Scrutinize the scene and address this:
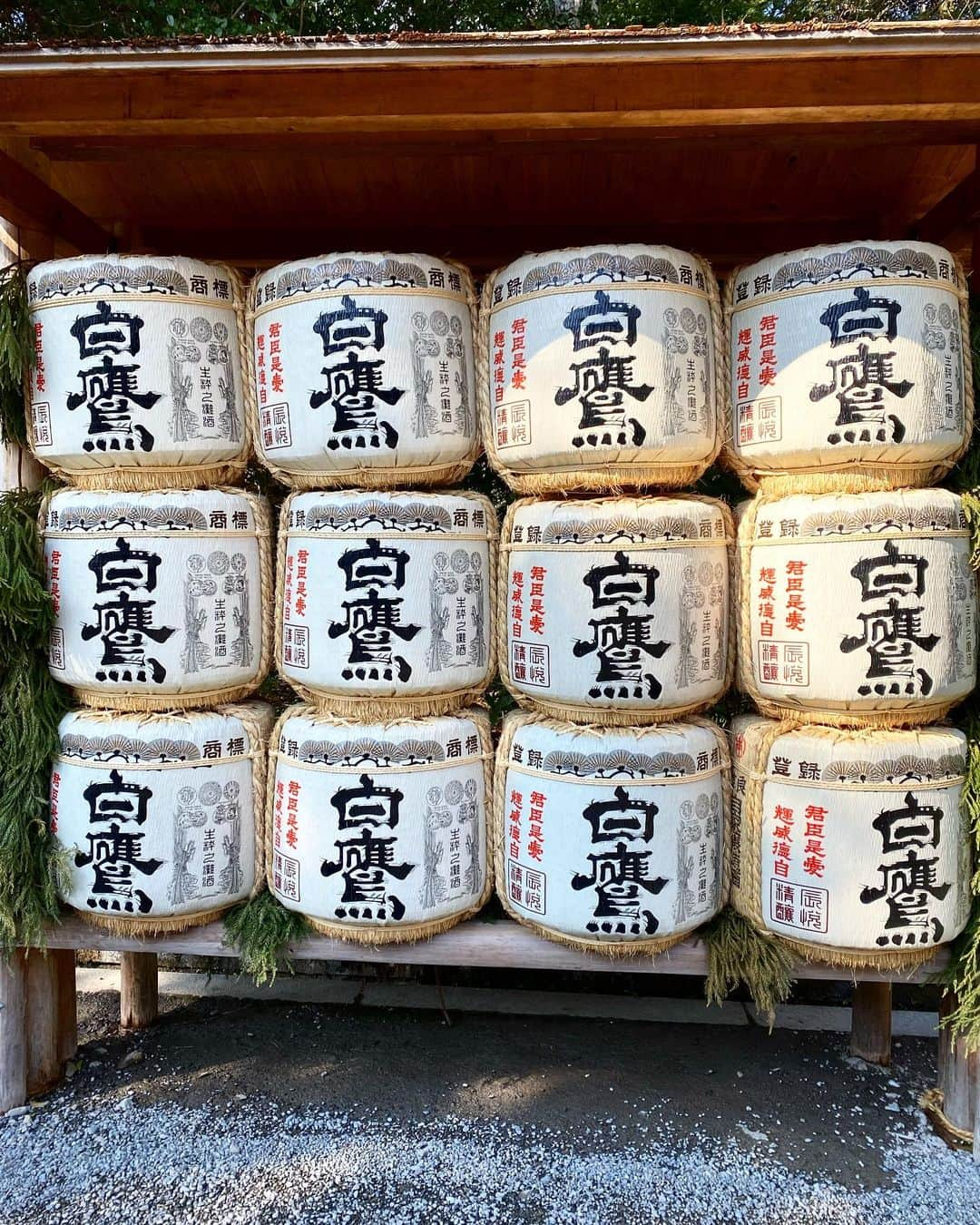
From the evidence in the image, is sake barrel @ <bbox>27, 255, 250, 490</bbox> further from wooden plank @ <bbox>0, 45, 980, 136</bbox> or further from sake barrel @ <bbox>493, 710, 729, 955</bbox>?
sake barrel @ <bbox>493, 710, 729, 955</bbox>

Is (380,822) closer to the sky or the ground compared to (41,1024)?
closer to the sky

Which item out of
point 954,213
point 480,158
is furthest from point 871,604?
point 480,158

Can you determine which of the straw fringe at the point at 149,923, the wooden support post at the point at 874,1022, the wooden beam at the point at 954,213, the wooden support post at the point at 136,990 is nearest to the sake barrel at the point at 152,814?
the straw fringe at the point at 149,923

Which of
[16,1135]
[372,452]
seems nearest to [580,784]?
[372,452]

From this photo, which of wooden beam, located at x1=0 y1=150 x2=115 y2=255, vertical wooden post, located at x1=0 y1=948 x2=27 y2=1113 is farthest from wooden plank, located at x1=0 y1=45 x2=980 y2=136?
vertical wooden post, located at x1=0 y1=948 x2=27 y2=1113

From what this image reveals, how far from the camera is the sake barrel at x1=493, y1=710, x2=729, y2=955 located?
7.66ft

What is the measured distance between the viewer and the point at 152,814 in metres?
2.44

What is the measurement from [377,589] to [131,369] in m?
1.04

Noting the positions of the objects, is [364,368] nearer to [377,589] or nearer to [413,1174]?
[377,589]

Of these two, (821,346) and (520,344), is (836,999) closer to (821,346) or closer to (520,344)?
(821,346)

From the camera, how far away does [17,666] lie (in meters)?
2.56

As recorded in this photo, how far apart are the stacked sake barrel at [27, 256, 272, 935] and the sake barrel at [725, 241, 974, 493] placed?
1719mm

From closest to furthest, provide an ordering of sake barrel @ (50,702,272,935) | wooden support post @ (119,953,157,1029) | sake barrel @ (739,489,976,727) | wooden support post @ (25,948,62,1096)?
sake barrel @ (739,489,976,727) → sake barrel @ (50,702,272,935) → wooden support post @ (25,948,62,1096) → wooden support post @ (119,953,157,1029)

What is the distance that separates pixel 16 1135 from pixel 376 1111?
121 centimetres
